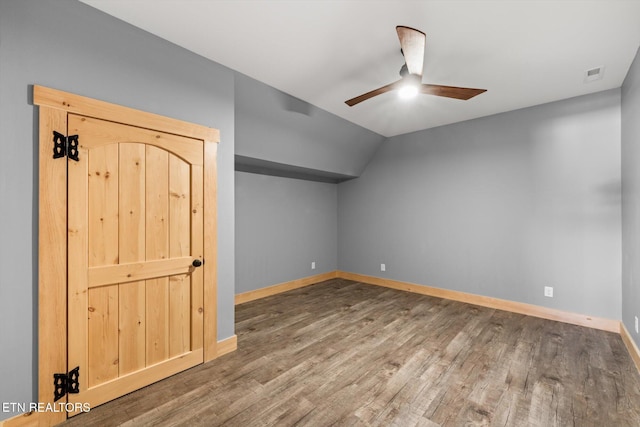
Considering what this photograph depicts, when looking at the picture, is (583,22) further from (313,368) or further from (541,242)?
(313,368)

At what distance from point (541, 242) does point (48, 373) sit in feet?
15.9

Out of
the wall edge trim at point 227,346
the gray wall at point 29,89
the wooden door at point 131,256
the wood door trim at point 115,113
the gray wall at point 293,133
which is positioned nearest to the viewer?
the gray wall at point 29,89

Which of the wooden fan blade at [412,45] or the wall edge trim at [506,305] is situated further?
the wall edge trim at [506,305]

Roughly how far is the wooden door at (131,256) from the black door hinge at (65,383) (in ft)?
0.10

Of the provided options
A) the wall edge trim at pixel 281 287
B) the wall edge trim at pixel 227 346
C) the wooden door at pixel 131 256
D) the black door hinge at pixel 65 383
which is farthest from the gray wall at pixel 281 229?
the black door hinge at pixel 65 383

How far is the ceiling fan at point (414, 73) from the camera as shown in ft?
5.70

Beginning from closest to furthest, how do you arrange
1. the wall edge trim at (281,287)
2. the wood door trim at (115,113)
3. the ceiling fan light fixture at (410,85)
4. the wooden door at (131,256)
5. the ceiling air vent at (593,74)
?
the wood door trim at (115,113)
the wooden door at (131,256)
the ceiling fan light fixture at (410,85)
the ceiling air vent at (593,74)
the wall edge trim at (281,287)

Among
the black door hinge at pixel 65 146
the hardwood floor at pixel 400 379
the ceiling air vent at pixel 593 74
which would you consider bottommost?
the hardwood floor at pixel 400 379

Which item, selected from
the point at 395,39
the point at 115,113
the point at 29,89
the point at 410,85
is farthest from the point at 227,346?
the point at 395,39

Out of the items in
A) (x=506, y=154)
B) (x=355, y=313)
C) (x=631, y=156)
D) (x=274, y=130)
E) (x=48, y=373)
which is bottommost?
(x=355, y=313)

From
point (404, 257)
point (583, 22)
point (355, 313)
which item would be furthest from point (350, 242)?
point (583, 22)

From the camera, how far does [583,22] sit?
80.4 inches

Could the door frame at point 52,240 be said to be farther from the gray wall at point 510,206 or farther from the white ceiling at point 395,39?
the gray wall at point 510,206

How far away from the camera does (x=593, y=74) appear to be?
2.79 m
